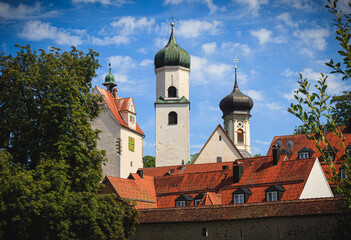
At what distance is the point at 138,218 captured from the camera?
106 feet

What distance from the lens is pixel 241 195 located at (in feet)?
132

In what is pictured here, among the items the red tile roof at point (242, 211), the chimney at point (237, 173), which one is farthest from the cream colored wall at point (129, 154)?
the red tile roof at point (242, 211)

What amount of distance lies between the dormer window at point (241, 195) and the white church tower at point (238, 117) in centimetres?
A: 4964

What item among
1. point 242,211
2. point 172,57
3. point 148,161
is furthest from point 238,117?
point 242,211

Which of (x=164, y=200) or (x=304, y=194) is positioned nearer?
(x=304, y=194)

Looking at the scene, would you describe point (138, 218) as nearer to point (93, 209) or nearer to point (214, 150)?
point (93, 209)

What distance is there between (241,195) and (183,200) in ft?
16.7

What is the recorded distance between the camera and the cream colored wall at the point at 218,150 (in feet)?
191

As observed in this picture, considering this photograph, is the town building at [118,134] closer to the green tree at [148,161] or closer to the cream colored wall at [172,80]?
the cream colored wall at [172,80]

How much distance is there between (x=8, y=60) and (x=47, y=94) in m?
3.39

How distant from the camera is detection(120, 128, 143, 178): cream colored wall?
181ft

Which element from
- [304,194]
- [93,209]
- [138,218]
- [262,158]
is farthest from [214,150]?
[93,209]

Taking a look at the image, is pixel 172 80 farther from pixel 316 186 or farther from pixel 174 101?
pixel 316 186

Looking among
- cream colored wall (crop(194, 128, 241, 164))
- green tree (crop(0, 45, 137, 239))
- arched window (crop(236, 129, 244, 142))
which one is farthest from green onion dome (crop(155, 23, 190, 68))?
green tree (crop(0, 45, 137, 239))
